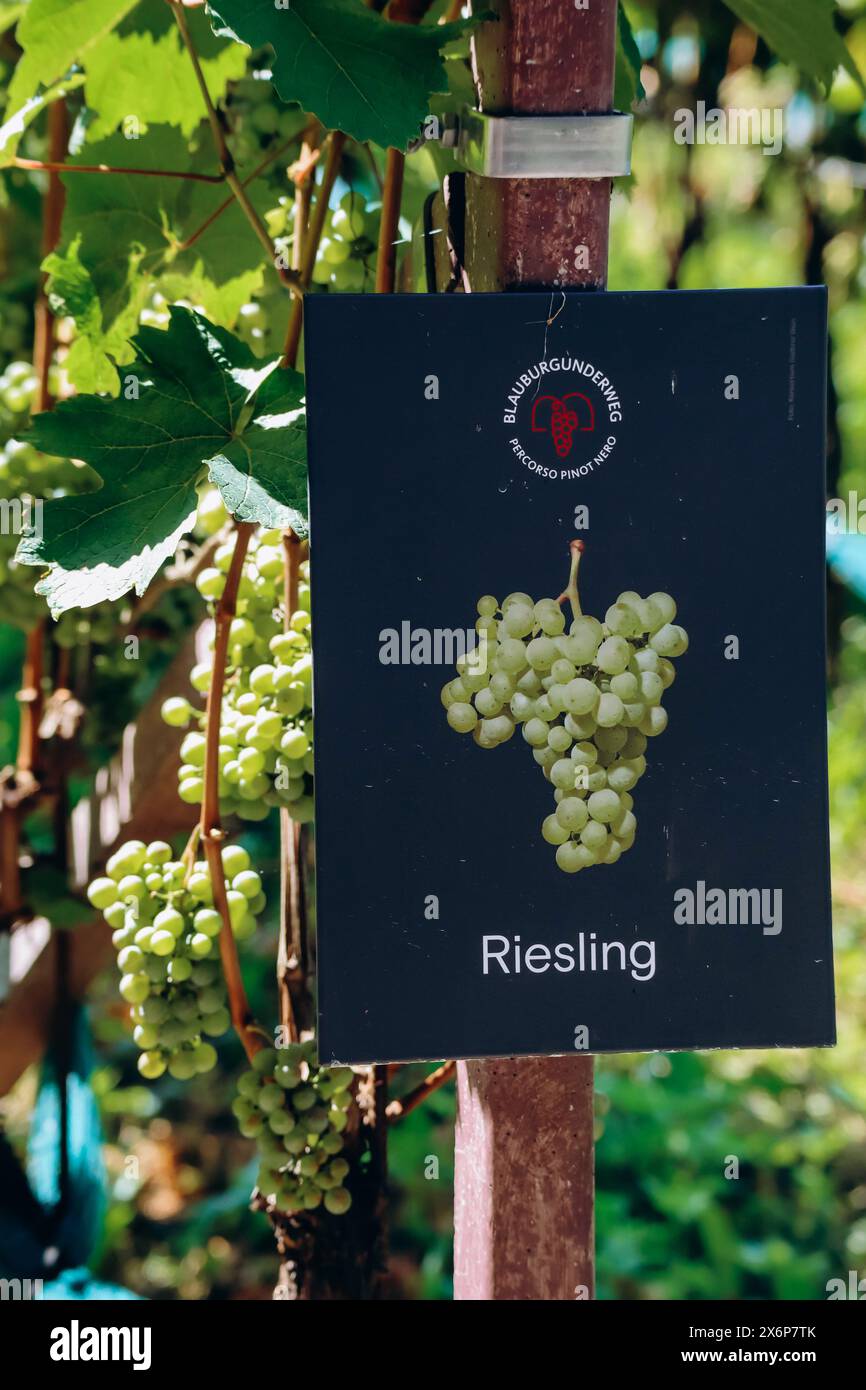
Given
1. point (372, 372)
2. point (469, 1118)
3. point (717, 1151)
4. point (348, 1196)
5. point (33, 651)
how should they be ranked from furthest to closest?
point (717, 1151) → point (33, 651) → point (348, 1196) → point (469, 1118) → point (372, 372)

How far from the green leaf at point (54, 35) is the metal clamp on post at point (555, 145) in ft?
0.93

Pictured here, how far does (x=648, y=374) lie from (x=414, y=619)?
163 mm

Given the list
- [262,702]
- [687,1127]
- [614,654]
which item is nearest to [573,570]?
[614,654]

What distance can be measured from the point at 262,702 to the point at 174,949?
0.55 ft

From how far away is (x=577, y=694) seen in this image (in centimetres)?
67

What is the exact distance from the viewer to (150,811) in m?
1.36

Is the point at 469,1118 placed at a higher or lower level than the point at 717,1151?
higher

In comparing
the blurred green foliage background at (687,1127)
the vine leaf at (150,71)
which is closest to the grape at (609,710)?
the vine leaf at (150,71)

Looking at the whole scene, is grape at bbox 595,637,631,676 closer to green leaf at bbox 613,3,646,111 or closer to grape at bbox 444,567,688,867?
grape at bbox 444,567,688,867

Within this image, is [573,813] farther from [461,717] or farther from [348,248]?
[348,248]

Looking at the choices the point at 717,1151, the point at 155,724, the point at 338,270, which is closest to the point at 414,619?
the point at 338,270

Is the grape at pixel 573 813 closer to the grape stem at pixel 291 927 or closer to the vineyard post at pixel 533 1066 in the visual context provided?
the vineyard post at pixel 533 1066
